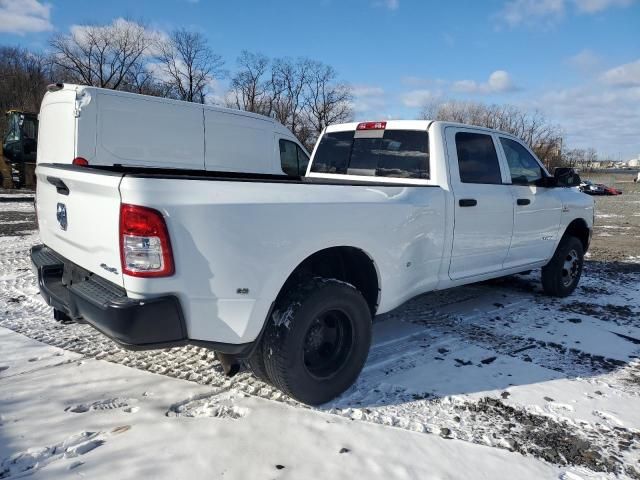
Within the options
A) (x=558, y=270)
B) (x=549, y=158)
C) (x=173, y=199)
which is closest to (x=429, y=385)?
(x=173, y=199)

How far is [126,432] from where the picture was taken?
270 cm

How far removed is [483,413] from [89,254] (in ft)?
8.90

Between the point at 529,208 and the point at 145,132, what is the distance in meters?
6.00

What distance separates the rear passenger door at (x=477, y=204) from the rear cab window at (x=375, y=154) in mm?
270

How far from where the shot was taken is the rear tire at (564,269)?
5.89 meters

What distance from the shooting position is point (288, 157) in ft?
33.9

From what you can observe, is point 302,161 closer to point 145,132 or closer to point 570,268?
point 145,132

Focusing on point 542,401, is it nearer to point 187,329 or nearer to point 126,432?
point 187,329

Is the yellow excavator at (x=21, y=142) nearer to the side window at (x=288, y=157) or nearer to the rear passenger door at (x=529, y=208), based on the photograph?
the side window at (x=288, y=157)

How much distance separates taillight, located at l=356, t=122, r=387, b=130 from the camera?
4.65 metres

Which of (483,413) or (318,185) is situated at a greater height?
(318,185)

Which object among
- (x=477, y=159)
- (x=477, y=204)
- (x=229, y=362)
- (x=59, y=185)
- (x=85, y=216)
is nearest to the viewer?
(x=85, y=216)

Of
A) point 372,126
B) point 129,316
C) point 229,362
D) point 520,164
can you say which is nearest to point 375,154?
point 372,126

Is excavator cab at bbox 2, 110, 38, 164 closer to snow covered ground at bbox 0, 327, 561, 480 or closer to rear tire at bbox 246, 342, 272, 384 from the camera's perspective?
snow covered ground at bbox 0, 327, 561, 480
